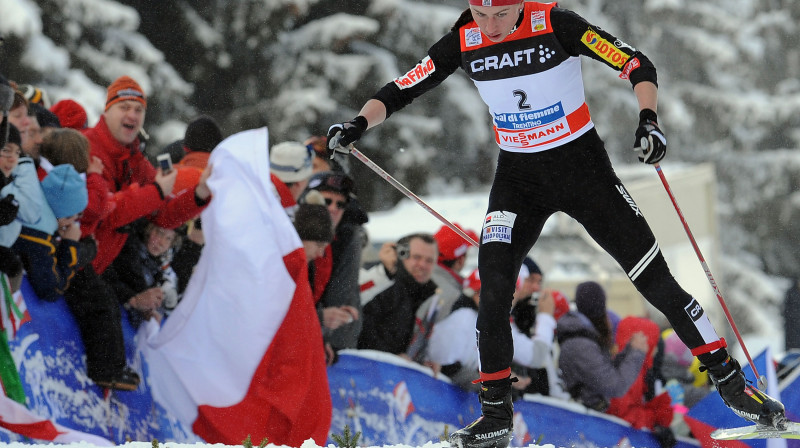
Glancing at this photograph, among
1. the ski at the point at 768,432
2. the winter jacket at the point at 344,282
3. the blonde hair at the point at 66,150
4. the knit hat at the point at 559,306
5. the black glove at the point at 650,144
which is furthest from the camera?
the knit hat at the point at 559,306

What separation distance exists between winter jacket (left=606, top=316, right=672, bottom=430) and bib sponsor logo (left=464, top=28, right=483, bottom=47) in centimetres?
304

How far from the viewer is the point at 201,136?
262 inches

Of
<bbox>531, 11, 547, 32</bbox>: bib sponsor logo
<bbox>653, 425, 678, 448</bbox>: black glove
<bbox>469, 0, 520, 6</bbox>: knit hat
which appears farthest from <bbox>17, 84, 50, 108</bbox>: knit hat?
<bbox>653, 425, 678, 448</bbox>: black glove

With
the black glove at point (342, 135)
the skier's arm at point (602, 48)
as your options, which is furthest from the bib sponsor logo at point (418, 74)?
the skier's arm at point (602, 48)

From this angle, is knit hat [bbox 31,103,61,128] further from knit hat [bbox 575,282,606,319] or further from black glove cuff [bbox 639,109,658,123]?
knit hat [bbox 575,282,606,319]

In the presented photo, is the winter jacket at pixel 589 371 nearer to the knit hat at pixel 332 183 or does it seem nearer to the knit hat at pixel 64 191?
the knit hat at pixel 332 183

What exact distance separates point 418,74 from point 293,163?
1622 millimetres

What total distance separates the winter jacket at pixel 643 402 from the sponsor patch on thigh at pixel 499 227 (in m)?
2.62

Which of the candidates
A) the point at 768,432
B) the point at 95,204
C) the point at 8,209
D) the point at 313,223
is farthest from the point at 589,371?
the point at 8,209

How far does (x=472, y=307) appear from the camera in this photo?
656cm

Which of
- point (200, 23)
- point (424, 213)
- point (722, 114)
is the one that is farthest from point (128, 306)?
point (722, 114)

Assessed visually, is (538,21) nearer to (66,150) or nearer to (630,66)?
(630,66)

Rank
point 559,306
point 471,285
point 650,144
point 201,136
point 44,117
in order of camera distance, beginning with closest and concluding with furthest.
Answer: point 650,144 < point 44,117 < point 201,136 < point 471,285 < point 559,306

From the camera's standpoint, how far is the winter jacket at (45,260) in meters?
5.09
